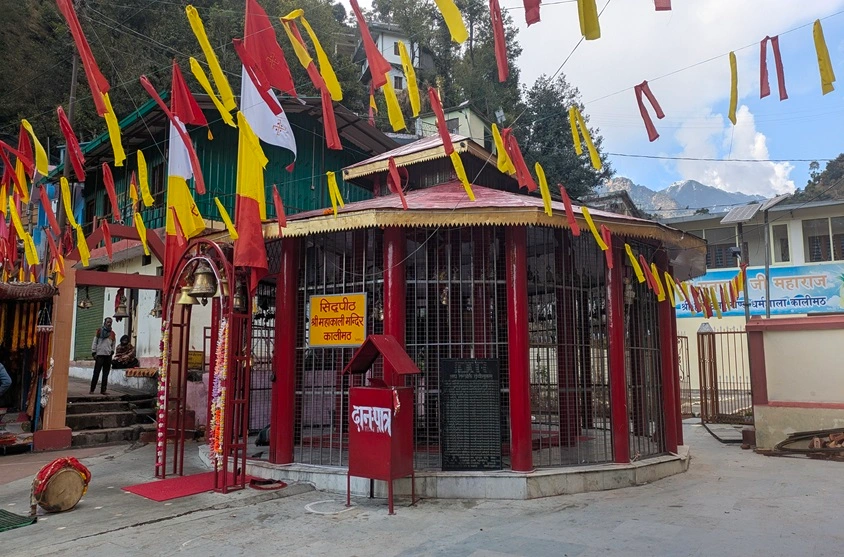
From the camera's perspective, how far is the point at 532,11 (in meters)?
4.89

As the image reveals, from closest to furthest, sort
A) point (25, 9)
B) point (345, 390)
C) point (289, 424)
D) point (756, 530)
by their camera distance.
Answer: point (756, 530)
point (289, 424)
point (345, 390)
point (25, 9)

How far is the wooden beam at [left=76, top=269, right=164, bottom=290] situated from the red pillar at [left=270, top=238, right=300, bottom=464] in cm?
510

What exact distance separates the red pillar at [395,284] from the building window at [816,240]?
24132 mm

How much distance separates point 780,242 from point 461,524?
2578cm

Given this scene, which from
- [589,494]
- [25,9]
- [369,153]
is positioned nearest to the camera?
[589,494]

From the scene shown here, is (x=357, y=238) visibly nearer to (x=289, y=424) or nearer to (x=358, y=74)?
(x=289, y=424)

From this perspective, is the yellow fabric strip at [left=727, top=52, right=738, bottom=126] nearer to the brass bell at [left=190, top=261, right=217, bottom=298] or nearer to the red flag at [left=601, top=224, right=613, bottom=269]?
the red flag at [left=601, top=224, right=613, bottom=269]

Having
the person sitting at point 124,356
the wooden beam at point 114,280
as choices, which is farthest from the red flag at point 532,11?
the person sitting at point 124,356

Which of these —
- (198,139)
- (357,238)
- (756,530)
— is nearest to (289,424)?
(357,238)

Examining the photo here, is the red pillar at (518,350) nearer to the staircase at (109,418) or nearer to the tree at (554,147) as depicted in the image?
the staircase at (109,418)

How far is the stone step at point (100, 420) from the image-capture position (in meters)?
12.4

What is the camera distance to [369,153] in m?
20.8

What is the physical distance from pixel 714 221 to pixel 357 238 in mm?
23627

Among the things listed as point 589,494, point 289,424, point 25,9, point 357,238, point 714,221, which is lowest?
point 589,494
